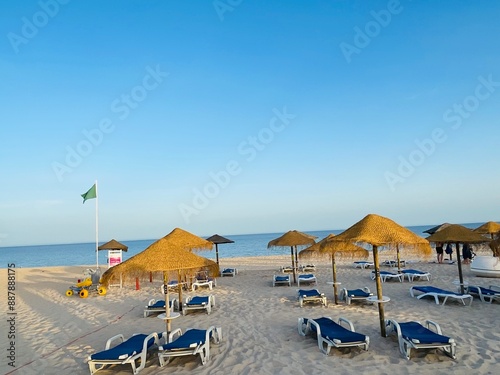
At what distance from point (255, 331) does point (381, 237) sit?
3.16 m

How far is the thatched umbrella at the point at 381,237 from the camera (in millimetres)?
5699

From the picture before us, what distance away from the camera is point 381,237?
574cm

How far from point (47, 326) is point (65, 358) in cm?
283

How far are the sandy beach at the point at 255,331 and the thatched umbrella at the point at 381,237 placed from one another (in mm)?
1355

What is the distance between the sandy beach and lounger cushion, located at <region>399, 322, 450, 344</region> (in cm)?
27

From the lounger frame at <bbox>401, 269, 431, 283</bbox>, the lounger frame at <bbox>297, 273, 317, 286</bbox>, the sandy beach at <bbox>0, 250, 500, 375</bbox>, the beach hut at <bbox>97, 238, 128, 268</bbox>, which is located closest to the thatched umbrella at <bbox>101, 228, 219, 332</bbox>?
the sandy beach at <bbox>0, 250, 500, 375</bbox>

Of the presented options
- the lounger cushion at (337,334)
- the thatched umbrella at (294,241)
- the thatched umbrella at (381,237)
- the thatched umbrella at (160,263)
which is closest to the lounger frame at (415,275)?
the thatched umbrella at (294,241)

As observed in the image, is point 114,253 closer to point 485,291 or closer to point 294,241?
point 294,241

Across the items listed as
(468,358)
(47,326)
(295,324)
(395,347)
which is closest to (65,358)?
(47,326)

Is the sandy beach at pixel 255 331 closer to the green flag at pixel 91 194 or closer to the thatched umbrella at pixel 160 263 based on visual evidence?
the thatched umbrella at pixel 160 263

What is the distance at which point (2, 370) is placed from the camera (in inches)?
209

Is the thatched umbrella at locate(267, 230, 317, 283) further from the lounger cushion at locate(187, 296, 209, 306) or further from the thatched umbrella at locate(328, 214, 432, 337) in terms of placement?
the thatched umbrella at locate(328, 214, 432, 337)

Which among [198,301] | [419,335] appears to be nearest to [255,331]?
[198,301]

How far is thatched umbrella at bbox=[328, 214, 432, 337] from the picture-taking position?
18.7 ft
